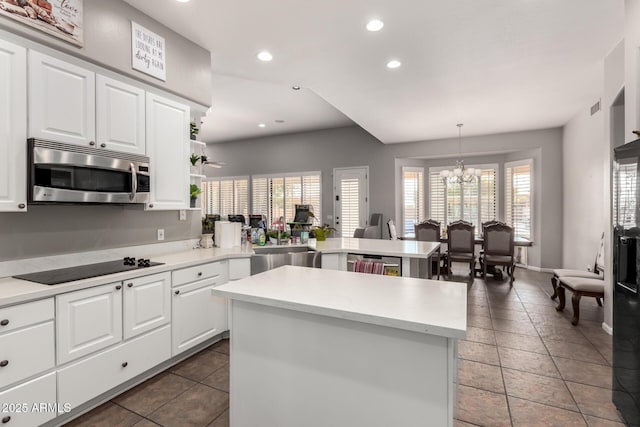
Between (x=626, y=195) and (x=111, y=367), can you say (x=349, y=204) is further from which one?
(x=111, y=367)

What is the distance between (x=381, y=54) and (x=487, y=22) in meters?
0.99

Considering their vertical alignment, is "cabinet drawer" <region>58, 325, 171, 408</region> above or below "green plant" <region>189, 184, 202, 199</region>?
below

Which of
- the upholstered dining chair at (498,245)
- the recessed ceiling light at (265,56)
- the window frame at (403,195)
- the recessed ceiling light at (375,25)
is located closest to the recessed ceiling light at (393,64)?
the recessed ceiling light at (375,25)

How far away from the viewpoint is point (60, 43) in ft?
6.82

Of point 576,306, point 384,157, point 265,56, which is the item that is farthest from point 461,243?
point 265,56

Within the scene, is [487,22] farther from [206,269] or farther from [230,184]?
[230,184]

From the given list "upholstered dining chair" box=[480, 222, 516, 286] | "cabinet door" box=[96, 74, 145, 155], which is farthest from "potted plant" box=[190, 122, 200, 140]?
"upholstered dining chair" box=[480, 222, 516, 286]

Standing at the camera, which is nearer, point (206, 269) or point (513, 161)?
point (206, 269)

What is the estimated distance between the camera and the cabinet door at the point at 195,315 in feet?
8.26

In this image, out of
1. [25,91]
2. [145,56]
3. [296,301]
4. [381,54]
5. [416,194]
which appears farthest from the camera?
[416,194]

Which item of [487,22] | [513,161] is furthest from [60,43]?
[513,161]

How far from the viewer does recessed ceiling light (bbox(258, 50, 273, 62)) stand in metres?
3.27

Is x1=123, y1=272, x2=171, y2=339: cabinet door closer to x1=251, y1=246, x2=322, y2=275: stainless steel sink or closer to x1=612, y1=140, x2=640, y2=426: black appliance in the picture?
x1=251, y1=246, x2=322, y2=275: stainless steel sink

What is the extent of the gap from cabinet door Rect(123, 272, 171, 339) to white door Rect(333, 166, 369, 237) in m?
5.38
